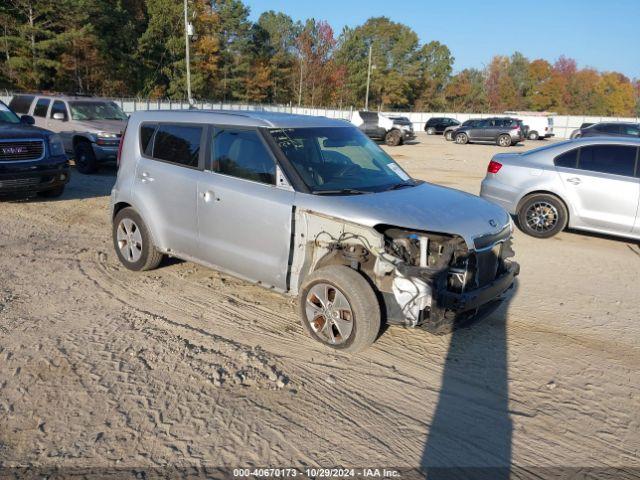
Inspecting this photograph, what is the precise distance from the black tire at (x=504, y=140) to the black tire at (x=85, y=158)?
26.0m

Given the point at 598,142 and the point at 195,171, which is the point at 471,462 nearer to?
the point at 195,171

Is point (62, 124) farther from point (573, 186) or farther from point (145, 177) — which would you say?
point (573, 186)

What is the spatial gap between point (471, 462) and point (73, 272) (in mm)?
4810

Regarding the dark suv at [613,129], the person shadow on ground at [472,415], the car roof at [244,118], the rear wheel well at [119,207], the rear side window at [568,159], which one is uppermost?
the dark suv at [613,129]

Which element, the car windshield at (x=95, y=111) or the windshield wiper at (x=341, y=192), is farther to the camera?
the car windshield at (x=95, y=111)

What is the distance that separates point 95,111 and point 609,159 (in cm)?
1201

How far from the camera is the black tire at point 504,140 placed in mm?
32750

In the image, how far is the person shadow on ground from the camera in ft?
10.1

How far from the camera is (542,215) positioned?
333 inches

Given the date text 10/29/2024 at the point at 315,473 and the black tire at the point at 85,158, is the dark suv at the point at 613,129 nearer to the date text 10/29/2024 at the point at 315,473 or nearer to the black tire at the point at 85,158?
the black tire at the point at 85,158

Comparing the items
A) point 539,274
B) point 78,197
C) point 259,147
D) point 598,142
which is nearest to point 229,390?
point 259,147

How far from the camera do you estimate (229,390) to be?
376 cm

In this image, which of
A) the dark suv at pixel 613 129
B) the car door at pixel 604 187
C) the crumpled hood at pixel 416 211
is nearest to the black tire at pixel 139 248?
the crumpled hood at pixel 416 211

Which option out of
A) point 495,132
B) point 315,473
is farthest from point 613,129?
point 315,473
